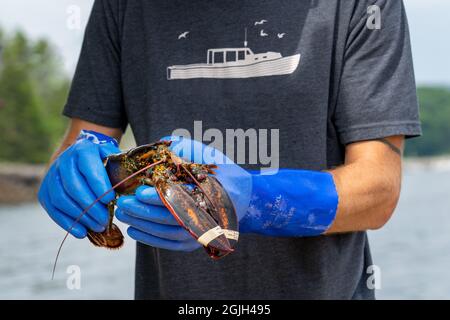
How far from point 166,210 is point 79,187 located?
0.29 m

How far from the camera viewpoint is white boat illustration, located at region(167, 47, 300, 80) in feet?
5.74

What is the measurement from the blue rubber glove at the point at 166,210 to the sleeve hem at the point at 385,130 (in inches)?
15.3

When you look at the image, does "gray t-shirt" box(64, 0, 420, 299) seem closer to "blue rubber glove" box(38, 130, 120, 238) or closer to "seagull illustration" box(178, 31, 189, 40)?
"seagull illustration" box(178, 31, 189, 40)

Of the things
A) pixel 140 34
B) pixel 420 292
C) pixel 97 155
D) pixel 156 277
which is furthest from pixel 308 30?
pixel 420 292

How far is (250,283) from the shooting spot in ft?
5.78

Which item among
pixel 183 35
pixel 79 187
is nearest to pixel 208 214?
pixel 79 187

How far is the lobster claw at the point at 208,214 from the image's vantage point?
4.04ft
